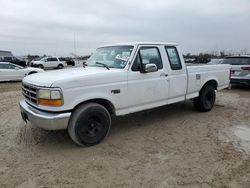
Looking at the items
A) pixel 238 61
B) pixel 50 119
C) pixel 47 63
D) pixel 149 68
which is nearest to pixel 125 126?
pixel 149 68

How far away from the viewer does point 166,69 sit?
17.9ft

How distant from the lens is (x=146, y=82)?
500 centimetres

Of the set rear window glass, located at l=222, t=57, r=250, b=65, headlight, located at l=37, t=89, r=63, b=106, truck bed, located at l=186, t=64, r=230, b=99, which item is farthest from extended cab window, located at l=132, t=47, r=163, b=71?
rear window glass, located at l=222, t=57, r=250, b=65

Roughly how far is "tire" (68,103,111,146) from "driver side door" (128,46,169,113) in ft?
2.30

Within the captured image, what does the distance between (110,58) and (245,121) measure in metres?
3.70

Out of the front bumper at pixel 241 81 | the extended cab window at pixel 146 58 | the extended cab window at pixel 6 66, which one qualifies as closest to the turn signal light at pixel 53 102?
the extended cab window at pixel 146 58

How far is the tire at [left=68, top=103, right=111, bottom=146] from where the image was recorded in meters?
4.10

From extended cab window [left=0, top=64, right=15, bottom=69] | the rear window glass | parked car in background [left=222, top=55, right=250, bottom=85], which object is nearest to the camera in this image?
parked car in background [left=222, top=55, right=250, bottom=85]

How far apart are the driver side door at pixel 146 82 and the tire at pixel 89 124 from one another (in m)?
0.70

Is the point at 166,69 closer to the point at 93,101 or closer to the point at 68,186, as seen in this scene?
the point at 93,101

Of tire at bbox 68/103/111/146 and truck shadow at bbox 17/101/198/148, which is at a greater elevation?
tire at bbox 68/103/111/146

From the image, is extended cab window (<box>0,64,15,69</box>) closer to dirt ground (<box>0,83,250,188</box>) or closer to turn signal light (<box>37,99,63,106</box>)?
dirt ground (<box>0,83,250,188</box>)

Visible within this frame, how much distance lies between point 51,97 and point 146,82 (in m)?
2.04

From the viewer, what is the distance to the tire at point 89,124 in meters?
4.10
